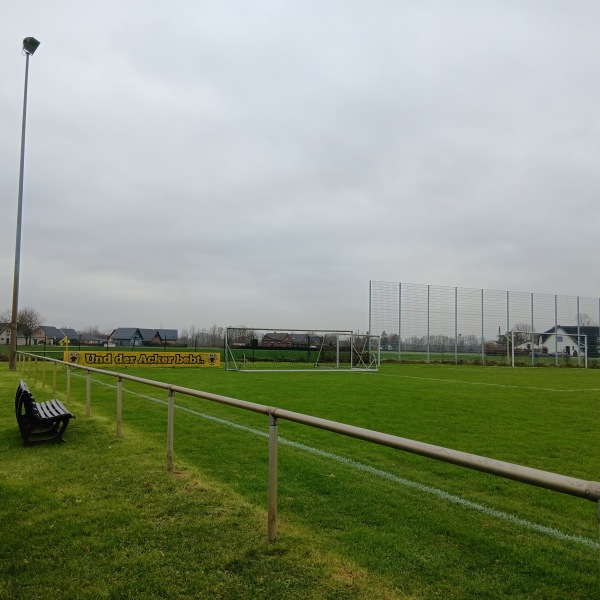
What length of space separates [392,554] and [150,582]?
1452mm

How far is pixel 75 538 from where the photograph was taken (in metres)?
3.53

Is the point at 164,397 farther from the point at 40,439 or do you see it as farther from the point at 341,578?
the point at 341,578

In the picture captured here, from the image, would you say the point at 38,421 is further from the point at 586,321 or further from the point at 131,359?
the point at 586,321

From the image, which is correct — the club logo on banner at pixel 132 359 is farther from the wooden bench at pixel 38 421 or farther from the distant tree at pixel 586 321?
the distant tree at pixel 586 321

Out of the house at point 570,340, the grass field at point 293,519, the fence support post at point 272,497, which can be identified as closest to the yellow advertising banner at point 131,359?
the grass field at point 293,519

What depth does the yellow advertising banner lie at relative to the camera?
81.3ft

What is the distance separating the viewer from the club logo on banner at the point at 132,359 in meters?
24.8

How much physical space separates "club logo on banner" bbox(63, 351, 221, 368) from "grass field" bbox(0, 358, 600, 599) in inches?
721

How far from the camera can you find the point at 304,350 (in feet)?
107

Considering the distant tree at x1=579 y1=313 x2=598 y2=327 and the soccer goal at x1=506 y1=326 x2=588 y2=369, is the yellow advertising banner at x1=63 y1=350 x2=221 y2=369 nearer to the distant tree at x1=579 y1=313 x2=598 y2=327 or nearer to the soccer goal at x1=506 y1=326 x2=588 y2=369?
the soccer goal at x1=506 y1=326 x2=588 y2=369

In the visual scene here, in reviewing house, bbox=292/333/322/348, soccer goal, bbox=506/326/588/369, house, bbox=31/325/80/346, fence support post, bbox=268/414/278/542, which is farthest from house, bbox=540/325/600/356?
fence support post, bbox=268/414/278/542

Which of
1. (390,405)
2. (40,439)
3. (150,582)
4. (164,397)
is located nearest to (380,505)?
(150,582)

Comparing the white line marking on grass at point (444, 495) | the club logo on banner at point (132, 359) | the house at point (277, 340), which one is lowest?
the white line marking on grass at point (444, 495)

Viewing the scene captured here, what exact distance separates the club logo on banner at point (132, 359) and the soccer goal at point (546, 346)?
76.9ft
